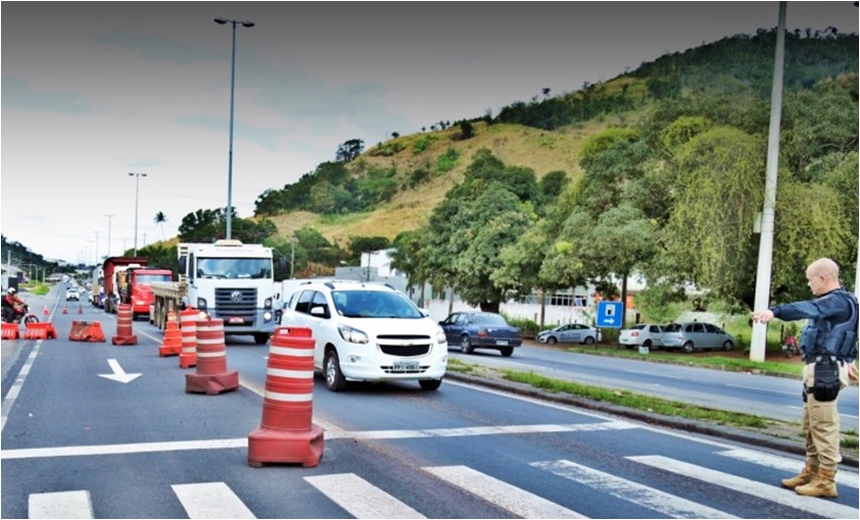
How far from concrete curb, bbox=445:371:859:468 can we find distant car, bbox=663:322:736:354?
2704cm

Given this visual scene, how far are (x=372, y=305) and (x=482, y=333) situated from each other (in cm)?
1454

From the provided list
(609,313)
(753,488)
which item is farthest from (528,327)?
(753,488)

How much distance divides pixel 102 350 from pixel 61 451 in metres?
14.6

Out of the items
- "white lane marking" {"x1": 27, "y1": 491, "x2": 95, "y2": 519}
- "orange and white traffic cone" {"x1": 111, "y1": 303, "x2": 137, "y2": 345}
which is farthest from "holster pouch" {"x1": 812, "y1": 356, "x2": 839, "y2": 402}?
"orange and white traffic cone" {"x1": 111, "y1": 303, "x2": 137, "y2": 345}

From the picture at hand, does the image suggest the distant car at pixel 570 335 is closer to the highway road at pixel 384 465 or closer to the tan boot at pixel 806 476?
the highway road at pixel 384 465

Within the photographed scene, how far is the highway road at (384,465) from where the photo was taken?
685cm

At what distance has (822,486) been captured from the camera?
7410 millimetres

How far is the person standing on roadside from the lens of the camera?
23.3 ft

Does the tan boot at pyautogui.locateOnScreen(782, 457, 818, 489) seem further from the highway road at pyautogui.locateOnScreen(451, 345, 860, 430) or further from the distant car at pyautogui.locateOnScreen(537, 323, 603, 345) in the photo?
the distant car at pyautogui.locateOnScreen(537, 323, 603, 345)

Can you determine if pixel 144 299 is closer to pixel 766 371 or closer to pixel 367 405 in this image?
pixel 766 371

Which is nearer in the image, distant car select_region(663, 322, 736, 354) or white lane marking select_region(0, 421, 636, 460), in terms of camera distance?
white lane marking select_region(0, 421, 636, 460)

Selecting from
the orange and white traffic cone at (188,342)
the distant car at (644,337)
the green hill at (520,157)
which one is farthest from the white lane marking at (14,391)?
the green hill at (520,157)

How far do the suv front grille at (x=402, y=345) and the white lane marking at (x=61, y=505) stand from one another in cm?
703

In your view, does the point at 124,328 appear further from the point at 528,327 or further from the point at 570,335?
the point at 528,327
